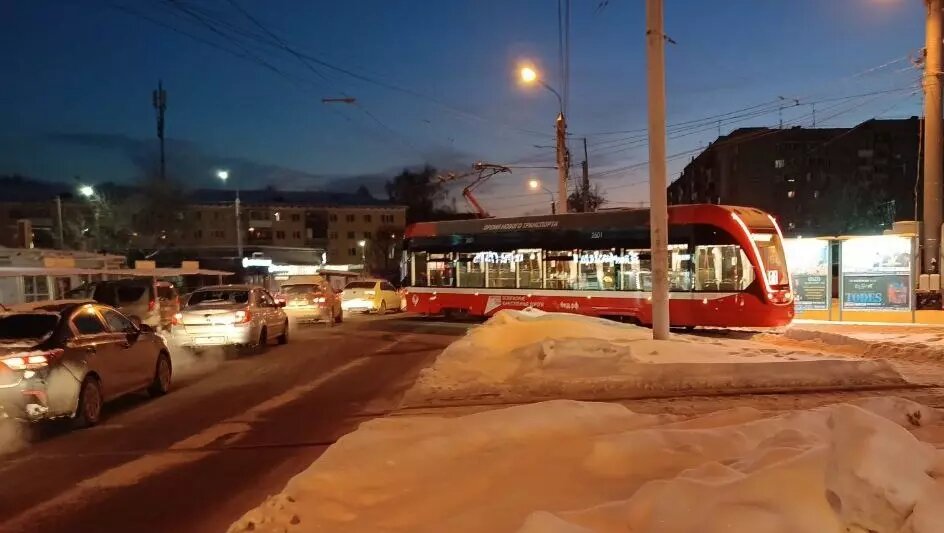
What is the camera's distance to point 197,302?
18016 millimetres

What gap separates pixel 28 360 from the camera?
337 inches

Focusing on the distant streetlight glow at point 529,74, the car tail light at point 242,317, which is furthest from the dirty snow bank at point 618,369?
the distant streetlight glow at point 529,74

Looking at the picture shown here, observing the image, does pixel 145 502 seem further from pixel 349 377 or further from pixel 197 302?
pixel 197 302

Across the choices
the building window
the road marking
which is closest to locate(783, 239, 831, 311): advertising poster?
the road marking

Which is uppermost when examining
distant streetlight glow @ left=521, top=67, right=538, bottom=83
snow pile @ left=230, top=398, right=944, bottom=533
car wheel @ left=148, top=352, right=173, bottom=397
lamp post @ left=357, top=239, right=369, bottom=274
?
distant streetlight glow @ left=521, top=67, right=538, bottom=83

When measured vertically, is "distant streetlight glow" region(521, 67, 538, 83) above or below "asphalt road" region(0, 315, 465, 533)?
above

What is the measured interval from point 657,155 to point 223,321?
1016cm

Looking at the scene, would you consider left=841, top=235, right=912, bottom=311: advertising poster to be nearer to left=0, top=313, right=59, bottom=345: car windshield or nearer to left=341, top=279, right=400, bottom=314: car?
left=0, top=313, right=59, bottom=345: car windshield

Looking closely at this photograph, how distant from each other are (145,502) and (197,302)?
12697 mm

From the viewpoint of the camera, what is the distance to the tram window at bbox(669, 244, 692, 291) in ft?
63.4

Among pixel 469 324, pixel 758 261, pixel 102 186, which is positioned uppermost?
pixel 102 186

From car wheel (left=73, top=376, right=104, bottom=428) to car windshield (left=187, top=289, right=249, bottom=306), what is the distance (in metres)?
7.86

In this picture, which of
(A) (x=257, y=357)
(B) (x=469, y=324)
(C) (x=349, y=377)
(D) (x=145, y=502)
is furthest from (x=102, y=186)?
(D) (x=145, y=502)

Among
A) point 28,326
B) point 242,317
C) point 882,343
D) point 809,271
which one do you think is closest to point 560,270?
point 809,271
